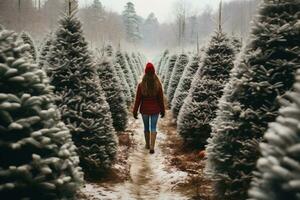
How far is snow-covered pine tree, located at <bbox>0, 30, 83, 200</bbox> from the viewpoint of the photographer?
345 cm

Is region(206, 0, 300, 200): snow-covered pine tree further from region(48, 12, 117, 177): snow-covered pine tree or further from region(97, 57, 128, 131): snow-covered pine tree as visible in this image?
region(97, 57, 128, 131): snow-covered pine tree

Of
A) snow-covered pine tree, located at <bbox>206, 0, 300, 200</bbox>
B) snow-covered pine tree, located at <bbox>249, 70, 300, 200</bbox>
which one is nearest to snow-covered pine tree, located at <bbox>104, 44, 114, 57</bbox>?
snow-covered pine tree, located at <bbox>206, 0, 300, 200</bbox>

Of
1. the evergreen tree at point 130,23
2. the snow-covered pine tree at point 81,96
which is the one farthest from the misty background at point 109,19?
the snow-covered pine tree at point 81,96

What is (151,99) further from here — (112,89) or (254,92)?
(254,92)

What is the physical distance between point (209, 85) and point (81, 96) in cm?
379

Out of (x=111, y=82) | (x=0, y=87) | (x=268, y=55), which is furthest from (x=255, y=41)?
(x=111, y=82)

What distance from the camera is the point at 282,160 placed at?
8.70ft

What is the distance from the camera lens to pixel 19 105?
12.0 ft

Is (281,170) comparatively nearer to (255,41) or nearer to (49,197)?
(49,197)

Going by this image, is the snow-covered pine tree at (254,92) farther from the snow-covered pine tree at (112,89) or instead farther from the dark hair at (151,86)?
the snow-covered pine tree at (112,89)

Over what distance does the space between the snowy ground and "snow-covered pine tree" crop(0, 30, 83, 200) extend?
10.1 feet

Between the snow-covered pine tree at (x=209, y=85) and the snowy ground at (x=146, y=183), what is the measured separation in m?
1.21

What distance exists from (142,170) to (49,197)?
588cm

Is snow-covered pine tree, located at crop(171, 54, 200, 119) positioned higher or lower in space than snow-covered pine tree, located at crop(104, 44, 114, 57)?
lower
